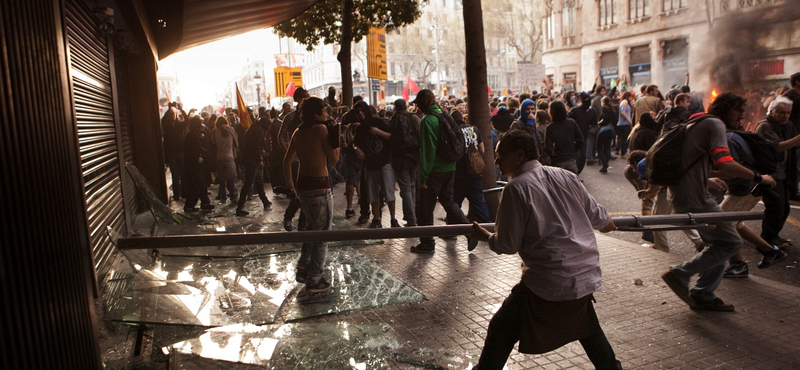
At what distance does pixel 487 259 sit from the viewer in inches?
282

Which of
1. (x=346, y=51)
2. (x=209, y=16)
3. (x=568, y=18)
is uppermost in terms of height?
(x=568, y=18)

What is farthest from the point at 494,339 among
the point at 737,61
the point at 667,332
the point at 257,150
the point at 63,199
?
the point at 737,61

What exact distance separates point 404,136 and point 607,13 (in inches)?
1582

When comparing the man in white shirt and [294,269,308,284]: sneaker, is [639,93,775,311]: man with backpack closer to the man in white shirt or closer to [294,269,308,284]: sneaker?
the man in white shirt

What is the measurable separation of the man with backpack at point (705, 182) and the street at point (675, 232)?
1.44 metres

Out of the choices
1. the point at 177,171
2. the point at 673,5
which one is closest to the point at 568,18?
the point at 673,5

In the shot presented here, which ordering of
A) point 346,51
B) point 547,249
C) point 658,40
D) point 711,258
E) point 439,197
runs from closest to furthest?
point 547,249 → point 711,258 → point 439,197 → point 346,51 → point 658,40

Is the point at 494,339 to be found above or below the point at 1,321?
below

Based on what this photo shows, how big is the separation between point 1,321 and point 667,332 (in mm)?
4264

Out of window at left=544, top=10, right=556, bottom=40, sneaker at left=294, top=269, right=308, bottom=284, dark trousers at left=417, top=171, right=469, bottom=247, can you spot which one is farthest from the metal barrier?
window at left=544, top=10, right=556, bottom=40

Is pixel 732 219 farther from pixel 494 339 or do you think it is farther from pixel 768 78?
pixel 768 78

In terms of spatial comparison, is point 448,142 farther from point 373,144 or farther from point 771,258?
point 771,258

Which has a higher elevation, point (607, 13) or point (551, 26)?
point (551, 26)

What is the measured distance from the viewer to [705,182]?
16.6 ft
